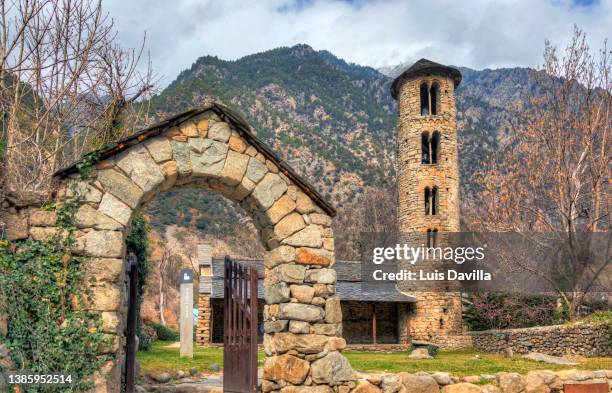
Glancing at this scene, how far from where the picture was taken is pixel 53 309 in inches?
208

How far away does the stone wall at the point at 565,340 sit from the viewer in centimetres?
1578

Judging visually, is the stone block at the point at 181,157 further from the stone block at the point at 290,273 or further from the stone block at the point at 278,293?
the stone block at the point at 278,293

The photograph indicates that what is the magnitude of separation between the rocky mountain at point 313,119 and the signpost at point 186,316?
102ft

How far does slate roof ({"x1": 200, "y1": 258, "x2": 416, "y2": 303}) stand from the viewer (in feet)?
78.7

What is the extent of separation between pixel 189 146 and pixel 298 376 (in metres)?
2.86

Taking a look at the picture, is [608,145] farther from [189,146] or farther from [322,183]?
[322,183]

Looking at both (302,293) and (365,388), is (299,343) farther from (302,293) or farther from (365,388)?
(365,388)

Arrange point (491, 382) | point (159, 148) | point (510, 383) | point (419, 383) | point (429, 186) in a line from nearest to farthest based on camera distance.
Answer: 1. point (159, 148)
2. point (419, 383)
3. point (510, 383)
4. point (491, 382)
5. point (429, 186)

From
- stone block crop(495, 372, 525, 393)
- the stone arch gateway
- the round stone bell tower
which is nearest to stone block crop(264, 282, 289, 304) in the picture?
the stone arch gateway

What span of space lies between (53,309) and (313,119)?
7132cm

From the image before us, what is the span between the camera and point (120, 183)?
225 inches

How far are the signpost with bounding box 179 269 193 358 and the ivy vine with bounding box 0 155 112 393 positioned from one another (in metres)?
8.82

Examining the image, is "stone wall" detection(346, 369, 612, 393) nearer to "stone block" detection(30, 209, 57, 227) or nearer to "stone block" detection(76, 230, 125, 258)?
"stone block" detection(76, 230, 125, 258)

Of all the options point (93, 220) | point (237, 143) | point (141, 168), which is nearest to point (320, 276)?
point (237, 143)
